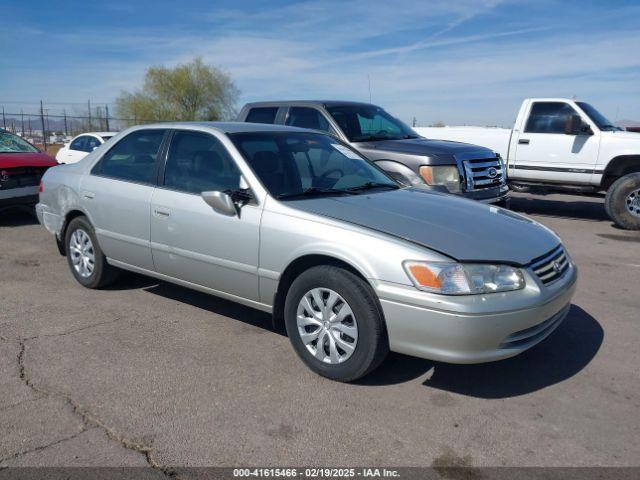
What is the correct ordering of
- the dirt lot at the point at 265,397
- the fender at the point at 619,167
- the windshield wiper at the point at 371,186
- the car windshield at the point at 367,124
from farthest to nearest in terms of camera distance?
the fender at the point at 619,167
the car windshield at the point at 367,124
the windshield wiper at the point at 371,186
the dirt lot at the point at 265,397

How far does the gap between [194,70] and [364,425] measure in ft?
140

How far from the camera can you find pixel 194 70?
42625mm

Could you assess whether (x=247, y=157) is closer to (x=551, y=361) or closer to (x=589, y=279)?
(x=551, y=361)

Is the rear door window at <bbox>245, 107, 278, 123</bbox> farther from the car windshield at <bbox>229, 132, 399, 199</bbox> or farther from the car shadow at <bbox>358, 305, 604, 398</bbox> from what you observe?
the car shadow at <bbox>358, 305, 604, 398</bbox>

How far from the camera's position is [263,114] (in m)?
9.18

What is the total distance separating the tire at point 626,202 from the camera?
9391 millimetres

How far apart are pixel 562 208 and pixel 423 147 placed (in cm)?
552

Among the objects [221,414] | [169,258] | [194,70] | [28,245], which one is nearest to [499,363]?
[221,414]

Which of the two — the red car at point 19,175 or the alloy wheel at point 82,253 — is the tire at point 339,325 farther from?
the red car at point 19,175

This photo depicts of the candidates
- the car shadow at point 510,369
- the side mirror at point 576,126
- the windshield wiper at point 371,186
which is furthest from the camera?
the side mirror at point 576,126

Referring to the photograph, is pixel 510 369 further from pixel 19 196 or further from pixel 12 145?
pixel 12 145

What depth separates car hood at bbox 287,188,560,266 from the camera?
3551 mm

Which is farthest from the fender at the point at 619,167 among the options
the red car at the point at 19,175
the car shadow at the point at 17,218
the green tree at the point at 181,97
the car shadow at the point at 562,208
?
the green tree at the point at 181,97

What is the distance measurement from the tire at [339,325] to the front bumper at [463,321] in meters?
0.10
